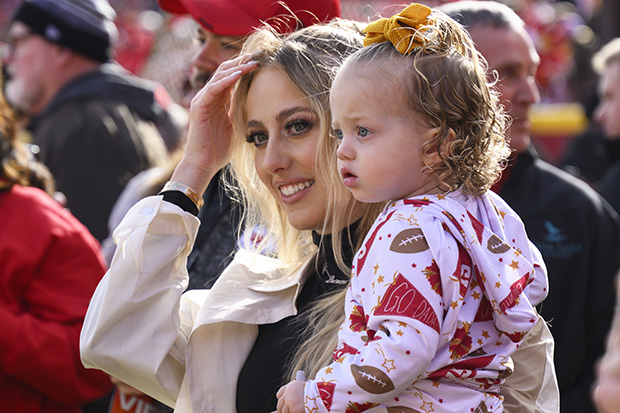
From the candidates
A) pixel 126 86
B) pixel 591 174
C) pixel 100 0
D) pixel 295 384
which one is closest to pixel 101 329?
pixel 295 384

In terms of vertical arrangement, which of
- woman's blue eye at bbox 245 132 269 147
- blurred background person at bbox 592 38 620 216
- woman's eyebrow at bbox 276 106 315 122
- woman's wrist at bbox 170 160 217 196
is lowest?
blurred background person at bbox 592 38 620 216

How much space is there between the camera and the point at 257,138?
240cm

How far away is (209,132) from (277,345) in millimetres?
701

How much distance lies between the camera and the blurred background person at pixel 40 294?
9.38 ft

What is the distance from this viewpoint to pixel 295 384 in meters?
1.79

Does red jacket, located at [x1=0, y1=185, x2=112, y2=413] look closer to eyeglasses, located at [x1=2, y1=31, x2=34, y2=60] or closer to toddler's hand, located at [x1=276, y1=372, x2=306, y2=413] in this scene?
toddler's hand, located at [x1=276, y1=372, x2=306, y2=413]

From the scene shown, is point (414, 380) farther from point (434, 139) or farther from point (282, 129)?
point (282, 129)

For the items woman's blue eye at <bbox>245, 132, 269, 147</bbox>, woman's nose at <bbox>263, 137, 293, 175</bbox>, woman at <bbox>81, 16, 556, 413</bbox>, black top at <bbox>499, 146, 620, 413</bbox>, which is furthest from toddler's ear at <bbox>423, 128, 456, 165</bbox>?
black top at <bbox>499, 146, 620, 413</bbox>

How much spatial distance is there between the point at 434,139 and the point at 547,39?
994 cm

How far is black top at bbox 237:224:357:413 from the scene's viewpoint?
220 centimetres

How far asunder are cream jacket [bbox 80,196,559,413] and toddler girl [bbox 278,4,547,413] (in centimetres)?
52

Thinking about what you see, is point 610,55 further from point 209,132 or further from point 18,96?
point 18,96

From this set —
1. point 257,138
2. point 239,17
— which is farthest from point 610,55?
point 257,138

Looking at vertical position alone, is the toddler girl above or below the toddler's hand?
above
